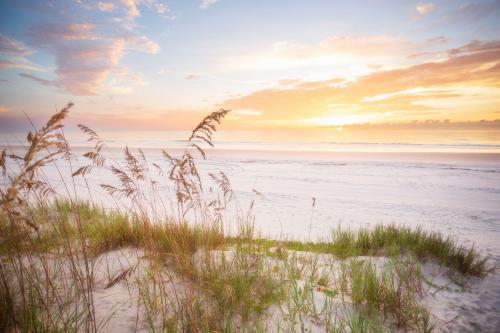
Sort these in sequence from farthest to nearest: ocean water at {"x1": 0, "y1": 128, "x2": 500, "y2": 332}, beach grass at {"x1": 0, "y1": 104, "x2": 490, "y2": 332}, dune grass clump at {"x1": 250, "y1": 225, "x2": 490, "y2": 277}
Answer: dune grass clump at {"x1": 250, "y1": 225, "x2": 490, "y2": 277} < ocean water at {"x1": 0, "y1": 128, "x2": 500, "y2": 332} < beach grass at {"x1": 0, "y1": 104, "x2": 490, "y2": 332}

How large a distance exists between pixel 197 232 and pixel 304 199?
6530mm

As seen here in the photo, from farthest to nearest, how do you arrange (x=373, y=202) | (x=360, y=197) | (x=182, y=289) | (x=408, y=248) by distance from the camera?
(x=360, y=197) < (x=373, y=202) < (x=408, y=248) < (x=182, y=289)

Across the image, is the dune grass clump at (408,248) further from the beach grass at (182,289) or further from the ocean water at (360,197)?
the ocean water at (360,197)

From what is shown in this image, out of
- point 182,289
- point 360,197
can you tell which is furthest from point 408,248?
point 360,197

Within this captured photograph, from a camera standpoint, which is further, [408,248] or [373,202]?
[373,202]

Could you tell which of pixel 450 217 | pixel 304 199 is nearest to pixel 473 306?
pixel 450 217

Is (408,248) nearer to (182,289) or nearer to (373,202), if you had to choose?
(182,289)

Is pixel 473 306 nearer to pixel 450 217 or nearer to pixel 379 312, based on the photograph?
pixel 379 312

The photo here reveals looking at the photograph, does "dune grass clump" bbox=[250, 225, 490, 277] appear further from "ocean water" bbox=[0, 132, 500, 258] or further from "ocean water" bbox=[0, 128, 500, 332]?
"ocean water" bbox=[0, 132, 500, 258]

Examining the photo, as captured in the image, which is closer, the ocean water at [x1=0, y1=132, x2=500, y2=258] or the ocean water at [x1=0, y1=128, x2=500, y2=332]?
the ocean water at [x1=0, y1=128, x2=500, y2=332]

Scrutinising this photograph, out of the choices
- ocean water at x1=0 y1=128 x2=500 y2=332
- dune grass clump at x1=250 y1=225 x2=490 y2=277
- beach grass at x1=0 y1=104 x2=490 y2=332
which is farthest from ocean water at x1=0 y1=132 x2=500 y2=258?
beach grass at x1=0 y1=104 x2=490 y2=332

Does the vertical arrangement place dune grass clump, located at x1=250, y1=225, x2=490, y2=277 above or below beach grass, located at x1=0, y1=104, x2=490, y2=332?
below

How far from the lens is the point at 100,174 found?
1379cm

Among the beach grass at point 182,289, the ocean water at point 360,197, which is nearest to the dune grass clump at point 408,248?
the beach grass at point 182,289
